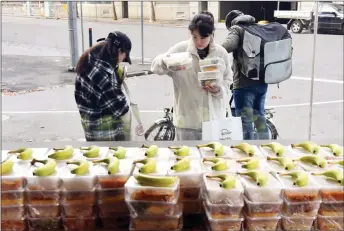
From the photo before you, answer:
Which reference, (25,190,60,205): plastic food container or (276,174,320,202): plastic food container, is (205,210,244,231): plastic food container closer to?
(276,174,320,202): plastic food container

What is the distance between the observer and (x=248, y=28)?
409cm

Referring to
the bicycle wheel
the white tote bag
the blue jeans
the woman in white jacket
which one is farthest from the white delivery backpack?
the bicycle wheel

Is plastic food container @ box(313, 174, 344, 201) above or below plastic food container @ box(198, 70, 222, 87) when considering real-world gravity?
below

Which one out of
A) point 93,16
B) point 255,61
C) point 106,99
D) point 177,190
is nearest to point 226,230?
point 177,190

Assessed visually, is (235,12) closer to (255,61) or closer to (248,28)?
(248,28)

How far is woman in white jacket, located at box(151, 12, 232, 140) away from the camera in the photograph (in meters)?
3.50

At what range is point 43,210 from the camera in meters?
2.10

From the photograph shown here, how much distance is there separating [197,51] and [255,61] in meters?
0.70

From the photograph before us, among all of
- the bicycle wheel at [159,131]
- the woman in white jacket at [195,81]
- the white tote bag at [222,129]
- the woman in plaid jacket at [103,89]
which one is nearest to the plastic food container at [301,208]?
the white tote bag at [222,129]

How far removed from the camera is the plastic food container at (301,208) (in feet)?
6.60

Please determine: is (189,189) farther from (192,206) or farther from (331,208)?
(331,208)

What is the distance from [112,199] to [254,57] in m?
2.31

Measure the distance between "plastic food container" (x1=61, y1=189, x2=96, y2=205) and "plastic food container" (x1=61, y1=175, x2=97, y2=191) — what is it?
18 millimetres

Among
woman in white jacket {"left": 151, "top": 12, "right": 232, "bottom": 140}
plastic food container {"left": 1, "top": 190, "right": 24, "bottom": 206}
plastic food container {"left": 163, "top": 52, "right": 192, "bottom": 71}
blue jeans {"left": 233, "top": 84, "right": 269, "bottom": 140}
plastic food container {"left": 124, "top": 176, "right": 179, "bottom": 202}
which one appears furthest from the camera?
blue jeans {"left": 233, "top": 84, "right": 269, "bottom": 140}
